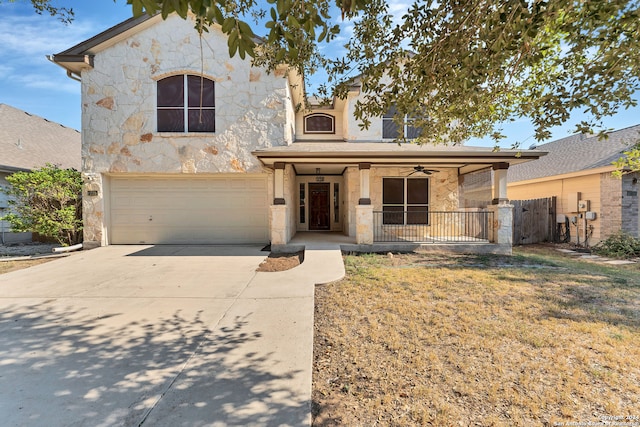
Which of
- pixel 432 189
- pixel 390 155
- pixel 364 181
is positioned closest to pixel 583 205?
pixel 432 189

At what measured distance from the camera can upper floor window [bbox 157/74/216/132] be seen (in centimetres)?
983

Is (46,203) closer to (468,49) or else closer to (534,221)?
(468,49)

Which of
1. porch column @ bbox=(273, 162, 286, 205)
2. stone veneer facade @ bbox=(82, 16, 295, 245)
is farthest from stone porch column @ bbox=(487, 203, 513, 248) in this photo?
stone veneer facade @ bbox=(82, 16, 295, 245)

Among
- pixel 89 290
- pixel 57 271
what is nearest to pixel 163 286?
pixel 89 290

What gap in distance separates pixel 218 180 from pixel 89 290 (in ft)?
19.2

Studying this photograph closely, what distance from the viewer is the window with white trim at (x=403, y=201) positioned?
11508 millimetres

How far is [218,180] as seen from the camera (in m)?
10.3

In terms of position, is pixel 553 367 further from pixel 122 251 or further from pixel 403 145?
pixel 122 251

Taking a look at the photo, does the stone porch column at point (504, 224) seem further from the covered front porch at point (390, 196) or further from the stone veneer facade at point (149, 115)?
the stone veneer facade at point (149, 115)

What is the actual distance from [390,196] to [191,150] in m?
7.78

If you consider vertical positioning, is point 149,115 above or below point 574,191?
above

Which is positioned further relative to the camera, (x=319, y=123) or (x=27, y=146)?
(x=319, y=123)

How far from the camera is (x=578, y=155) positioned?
13.0 metres

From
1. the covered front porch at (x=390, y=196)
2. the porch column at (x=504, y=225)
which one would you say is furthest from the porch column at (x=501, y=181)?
the porch column at (x=504, y=225)
